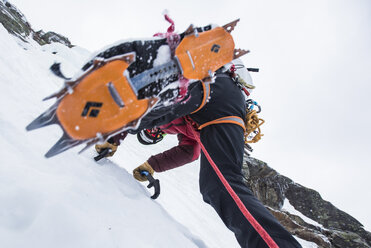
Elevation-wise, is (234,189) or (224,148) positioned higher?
(224,148)

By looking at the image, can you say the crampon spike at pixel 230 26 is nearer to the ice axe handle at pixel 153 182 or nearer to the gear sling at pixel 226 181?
the gear sling at pixel 226 181

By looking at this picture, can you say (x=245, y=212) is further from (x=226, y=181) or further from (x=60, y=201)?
(x=60, y=201)

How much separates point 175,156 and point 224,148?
0.68m

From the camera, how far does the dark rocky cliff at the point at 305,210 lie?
648 cm

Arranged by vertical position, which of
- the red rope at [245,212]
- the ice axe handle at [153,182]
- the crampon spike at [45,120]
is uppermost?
the crampon spike at [45,120]

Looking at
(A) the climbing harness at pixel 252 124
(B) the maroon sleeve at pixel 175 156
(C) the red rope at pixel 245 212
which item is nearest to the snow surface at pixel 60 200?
(C) the red rope at pixel 245 212

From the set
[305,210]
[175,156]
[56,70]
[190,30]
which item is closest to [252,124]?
[175,156]

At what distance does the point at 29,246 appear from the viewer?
1.97ft

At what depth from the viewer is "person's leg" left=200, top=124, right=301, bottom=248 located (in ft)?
3.89

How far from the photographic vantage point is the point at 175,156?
6.73 ft

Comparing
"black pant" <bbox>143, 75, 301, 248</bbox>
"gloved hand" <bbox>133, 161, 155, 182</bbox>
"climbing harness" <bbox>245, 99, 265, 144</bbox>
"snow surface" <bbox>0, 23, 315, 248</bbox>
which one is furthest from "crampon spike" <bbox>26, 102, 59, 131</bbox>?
"climbing harness" <bbox>245, 99, 265, 144</bbox>

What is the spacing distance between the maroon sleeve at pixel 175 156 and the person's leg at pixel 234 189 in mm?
491

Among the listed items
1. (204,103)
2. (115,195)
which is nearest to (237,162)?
(204,103)

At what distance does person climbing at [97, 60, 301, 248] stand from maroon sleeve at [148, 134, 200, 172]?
365 mm
